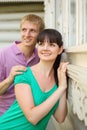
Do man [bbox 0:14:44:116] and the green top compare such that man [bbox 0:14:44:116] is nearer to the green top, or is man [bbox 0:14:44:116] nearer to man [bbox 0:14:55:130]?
man [bbox 0:14:55:130]

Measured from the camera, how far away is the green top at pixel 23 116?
60.1 inches

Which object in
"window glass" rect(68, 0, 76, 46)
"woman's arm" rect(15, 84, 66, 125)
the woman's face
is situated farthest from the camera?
"window glass" rect(68, 0, 76, 46)

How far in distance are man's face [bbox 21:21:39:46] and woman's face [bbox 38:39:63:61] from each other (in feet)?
1.16

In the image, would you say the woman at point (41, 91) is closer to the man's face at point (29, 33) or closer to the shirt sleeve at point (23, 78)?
the shirt sleeve at point (23, 78)

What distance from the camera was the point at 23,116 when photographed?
1.58 meters

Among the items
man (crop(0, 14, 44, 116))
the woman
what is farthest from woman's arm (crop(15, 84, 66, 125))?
man (crop(0, 14, 44, 116))

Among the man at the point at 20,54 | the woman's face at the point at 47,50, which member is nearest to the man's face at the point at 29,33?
the man at the point at 20,54

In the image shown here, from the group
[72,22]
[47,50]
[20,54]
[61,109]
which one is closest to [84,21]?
[47,50]

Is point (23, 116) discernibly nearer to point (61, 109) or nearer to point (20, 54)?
point (61, 109)

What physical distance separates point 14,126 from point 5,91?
1.51 feet

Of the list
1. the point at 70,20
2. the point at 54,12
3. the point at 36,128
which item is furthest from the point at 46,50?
the point at 54,12

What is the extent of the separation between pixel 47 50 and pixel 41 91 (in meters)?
0.21

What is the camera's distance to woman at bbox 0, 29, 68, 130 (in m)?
1.46

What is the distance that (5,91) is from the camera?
201 cm
